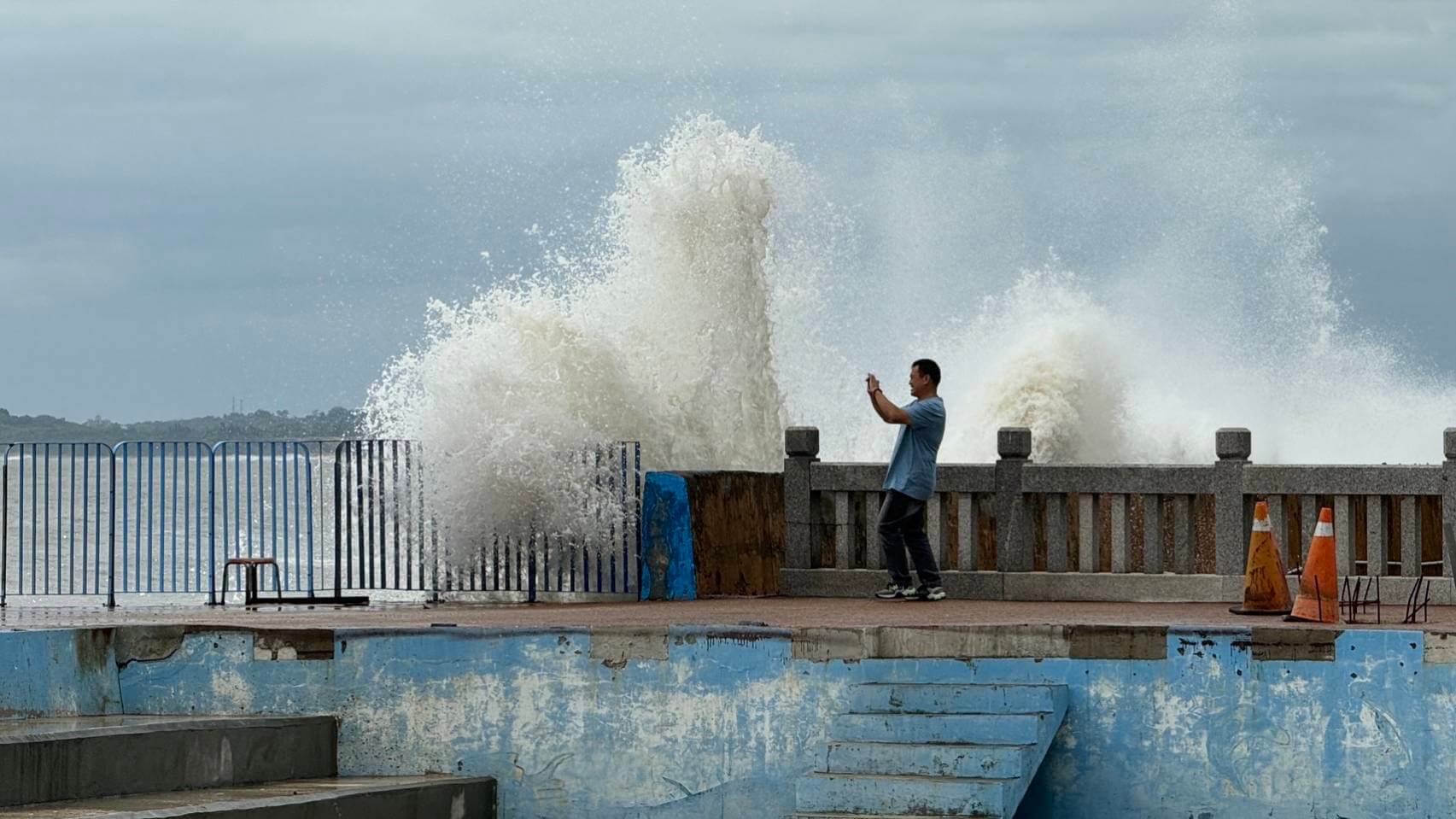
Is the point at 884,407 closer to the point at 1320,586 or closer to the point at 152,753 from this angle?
the point at 1320,586

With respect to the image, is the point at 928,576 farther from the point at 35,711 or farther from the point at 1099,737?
the point at 35,711

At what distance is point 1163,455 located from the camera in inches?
1524

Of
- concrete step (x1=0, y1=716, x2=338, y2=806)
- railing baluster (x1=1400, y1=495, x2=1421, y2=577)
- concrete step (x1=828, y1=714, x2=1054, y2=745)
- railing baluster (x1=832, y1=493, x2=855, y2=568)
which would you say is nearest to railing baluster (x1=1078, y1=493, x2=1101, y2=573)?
railing baluster (x1=832, y1=493, x2=855, y2=568)

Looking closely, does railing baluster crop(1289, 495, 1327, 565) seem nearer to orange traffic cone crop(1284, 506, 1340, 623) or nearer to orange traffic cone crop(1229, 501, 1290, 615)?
orange traffic cone crop(1229, 501, 1290, 615)

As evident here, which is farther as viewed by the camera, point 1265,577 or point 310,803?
point 1265,577

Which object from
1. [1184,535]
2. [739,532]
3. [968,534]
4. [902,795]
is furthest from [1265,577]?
[739,532]

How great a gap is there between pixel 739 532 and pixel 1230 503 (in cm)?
421

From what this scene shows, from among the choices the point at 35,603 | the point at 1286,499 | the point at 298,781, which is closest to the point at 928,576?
the point at 1286,499

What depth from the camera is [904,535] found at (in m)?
14.8

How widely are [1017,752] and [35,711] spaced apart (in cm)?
627

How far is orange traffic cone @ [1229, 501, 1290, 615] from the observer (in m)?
12.2

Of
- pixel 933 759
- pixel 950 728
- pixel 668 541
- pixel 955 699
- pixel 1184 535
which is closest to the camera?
pixel 933 759

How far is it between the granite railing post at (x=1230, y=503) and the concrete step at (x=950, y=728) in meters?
4.82

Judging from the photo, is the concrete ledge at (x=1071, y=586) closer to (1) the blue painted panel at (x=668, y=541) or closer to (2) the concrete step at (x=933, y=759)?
(1) the blue painted panel at (x=668, y=541)
